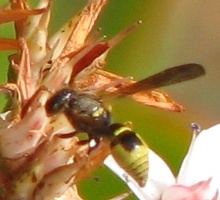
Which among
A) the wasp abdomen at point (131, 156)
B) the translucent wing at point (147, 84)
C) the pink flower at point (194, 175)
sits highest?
the translucent wing at point (147, 84)

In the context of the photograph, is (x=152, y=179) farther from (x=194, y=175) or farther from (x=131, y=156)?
(x=131, y=156)

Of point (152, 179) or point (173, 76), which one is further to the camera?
point (152, 179)

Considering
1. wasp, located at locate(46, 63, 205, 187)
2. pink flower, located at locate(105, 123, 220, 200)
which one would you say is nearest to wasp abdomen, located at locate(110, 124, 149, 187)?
wasp, located at locate(46, 63, 205, 187)

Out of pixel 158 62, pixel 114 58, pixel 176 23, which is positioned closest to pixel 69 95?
pixel 114 58

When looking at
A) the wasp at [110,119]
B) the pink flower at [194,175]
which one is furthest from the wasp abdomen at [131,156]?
the pink flower at [194,175]

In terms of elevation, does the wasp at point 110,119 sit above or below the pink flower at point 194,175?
above

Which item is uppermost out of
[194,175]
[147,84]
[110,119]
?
[147,84]

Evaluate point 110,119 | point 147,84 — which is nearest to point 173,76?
point 147,84

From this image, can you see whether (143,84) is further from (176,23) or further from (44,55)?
(176,23)

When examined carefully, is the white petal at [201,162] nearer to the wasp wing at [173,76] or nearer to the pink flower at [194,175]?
the pink flower at [194,175]
